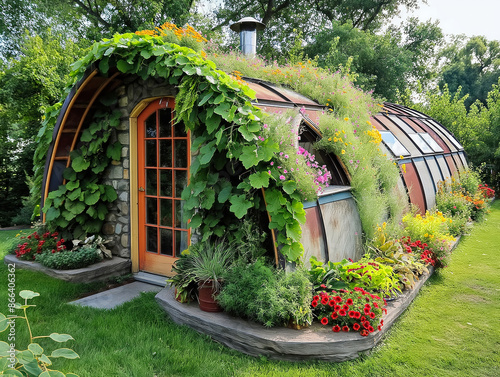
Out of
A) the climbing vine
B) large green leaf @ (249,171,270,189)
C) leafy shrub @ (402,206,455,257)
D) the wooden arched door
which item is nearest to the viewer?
large green leaf @ (249,171,270,189)

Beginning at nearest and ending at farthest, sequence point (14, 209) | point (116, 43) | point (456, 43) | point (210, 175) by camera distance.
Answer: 1. point (210, 175)
2. point (116, 43)
3. point (14, 209)
4. point (456, 43)

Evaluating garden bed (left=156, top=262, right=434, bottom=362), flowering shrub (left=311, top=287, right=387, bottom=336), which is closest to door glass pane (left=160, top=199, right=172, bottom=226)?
→ garden bed (left=156, top=262, right=434, bottom=362)

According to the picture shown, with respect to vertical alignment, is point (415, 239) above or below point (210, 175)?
below

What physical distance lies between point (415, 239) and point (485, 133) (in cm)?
1061

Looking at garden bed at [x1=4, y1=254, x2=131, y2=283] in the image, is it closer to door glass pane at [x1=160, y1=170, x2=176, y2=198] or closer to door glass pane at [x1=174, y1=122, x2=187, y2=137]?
door glass pane at [x1=160, y1=170, x2=176, y2=198]

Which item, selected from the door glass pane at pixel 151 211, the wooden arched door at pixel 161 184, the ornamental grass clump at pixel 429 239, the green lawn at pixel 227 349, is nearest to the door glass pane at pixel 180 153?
the wooden arched door at pixel 161 184

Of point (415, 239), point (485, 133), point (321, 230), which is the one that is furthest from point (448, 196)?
point (485, 133)

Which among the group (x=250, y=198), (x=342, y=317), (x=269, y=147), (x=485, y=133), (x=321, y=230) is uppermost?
(x=485, y=133)

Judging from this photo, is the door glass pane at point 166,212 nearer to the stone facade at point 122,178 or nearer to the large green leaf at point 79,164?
the stone facade at point 122,178

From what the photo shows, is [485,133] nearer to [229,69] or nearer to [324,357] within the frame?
[229,69]

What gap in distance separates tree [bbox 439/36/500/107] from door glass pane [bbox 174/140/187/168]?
31.1 m

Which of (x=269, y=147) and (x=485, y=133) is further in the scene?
(x=485, y=133)

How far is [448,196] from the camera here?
8.63m

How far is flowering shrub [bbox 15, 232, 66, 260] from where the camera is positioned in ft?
18.7
